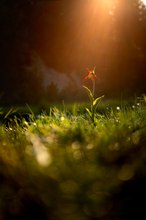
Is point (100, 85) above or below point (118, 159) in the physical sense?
below

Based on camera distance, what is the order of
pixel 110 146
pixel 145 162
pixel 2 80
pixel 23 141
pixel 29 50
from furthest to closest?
pixel 29 50 → pixel 2 80 → pixel 23 141 → pixel 110 146 → pixel 145 162

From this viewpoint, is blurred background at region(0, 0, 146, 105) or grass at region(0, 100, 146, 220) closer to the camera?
grass at region(0, 100, 146, 220)

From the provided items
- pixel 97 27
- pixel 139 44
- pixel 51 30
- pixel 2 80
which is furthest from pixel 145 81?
pixel 2 80

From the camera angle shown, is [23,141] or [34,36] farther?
[34,36]

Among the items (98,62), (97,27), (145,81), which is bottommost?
(145,81)

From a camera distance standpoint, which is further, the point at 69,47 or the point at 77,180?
the point at 69,47

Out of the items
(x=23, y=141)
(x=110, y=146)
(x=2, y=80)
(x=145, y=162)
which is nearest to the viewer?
(x=145, y=162)

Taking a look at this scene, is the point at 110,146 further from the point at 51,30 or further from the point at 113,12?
the point at 113,12

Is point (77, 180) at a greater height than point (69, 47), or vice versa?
point (77, 180)
